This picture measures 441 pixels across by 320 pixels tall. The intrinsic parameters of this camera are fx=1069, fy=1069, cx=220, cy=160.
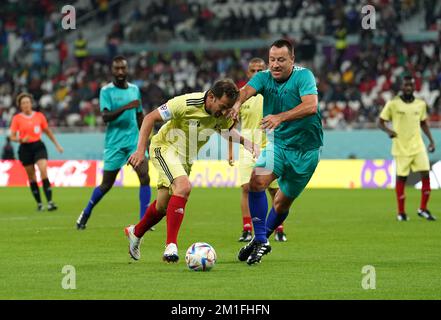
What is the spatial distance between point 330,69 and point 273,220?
1001 inches

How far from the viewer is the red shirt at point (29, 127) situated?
21719mm

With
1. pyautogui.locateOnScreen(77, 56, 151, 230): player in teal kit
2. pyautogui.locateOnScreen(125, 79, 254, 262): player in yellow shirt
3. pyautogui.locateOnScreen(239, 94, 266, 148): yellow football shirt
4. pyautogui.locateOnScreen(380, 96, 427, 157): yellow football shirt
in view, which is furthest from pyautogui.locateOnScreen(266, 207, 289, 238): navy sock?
pyautogui.locateOnScreen(380, 96, 427, 157): yellow football shirt

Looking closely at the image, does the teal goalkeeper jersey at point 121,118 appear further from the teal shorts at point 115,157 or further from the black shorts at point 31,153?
the black shorts at point 31,153

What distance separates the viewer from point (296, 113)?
10.9 meters

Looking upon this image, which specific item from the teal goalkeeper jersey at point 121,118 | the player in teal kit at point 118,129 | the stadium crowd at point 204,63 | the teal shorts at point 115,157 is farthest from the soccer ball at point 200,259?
the stadium crowd at point 204,63

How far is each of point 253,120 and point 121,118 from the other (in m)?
2.80

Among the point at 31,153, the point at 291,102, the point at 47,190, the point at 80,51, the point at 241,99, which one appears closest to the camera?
the point at 241,99

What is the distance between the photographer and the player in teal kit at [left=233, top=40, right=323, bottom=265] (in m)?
11.3

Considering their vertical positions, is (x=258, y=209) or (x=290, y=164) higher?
(x=290, y=164)

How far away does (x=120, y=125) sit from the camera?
54.9 feet

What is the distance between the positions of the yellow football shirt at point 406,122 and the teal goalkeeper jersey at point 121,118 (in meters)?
5.12

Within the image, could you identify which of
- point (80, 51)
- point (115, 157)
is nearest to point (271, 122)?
point (115, 157)

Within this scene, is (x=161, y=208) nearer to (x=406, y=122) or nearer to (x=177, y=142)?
(x=177, y=142)
